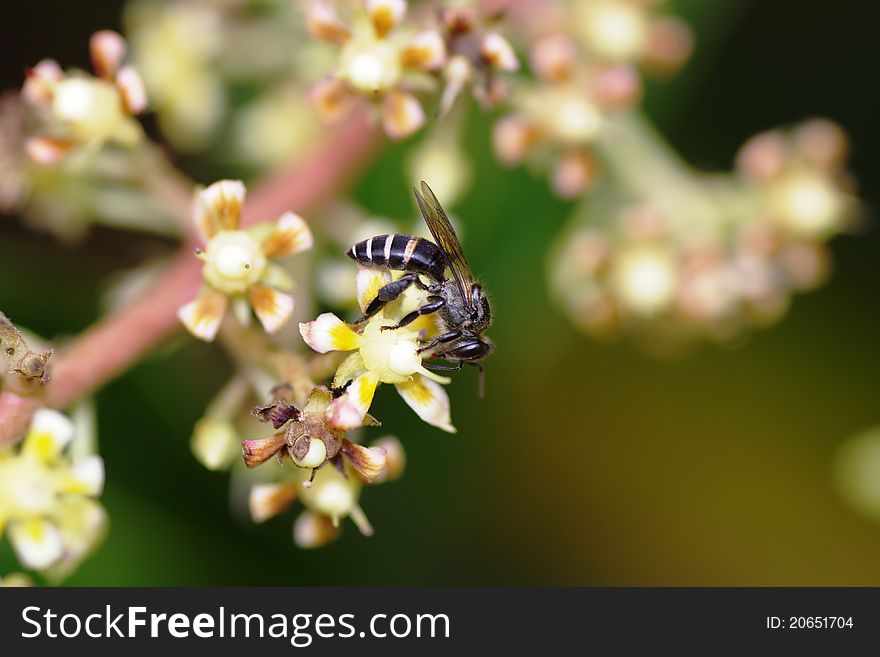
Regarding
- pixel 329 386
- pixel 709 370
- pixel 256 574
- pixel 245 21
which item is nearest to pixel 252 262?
pixel 329 386

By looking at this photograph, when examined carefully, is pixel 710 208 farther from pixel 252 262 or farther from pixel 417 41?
pixel 252 262

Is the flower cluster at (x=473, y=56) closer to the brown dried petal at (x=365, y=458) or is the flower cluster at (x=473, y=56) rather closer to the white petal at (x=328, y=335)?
the white petal at (x=328, y=335)

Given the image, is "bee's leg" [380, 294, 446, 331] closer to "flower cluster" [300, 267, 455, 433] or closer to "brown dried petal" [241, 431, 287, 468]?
"flower cluster" [300, 267, 455, 433]

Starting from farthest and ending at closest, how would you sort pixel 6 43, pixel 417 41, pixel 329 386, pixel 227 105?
pixel 227 105 < pixel 6 43 < pixel 417 41 < pixel 329 386

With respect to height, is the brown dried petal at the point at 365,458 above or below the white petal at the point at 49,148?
below

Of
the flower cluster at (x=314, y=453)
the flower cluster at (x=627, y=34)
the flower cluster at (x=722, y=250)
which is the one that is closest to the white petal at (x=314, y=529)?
the flower cluster at (x=314, y=453)

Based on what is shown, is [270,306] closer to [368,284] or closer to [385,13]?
[368,284]
